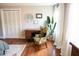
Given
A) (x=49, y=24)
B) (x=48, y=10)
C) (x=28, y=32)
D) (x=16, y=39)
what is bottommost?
(x=16, y=39)

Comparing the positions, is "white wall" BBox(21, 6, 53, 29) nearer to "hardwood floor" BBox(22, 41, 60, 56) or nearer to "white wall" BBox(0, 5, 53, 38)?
"white wall" BBox(0, 5, 53, 38)

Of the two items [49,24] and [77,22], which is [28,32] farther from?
[77,22]

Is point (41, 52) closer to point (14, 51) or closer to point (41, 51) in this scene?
point (41, 51)

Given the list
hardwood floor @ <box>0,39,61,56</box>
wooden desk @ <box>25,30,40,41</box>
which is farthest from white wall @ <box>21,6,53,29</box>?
hardwood floor @ <box>0,39,61,56</box>

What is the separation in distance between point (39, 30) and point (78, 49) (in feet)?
9.85

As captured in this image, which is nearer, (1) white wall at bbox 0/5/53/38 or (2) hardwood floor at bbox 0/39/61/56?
(2) hardwood floor at bbox 0/39/61/56

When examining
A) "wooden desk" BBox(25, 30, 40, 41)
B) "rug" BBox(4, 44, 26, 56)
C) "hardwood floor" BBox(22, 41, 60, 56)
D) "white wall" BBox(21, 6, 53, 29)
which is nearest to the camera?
"hardwood floor" BBox(22, 41, 60, 56)

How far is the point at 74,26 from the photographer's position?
1.73 metres

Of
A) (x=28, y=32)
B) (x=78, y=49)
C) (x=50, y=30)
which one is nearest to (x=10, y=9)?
(x=28, y=32)

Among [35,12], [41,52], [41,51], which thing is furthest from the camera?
[35,12]

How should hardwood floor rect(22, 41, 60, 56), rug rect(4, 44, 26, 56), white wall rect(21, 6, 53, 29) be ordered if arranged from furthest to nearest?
white wall rect(21, 6, 53, 29), rug rect(4, 44, 26, 56), hardwood floor rect(22, 41, 60, 56)

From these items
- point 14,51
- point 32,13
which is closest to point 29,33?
point 32,13

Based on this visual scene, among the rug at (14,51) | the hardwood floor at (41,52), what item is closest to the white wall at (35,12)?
the hardwood floor at (41,52)

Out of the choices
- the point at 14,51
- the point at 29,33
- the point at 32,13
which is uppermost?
the point at 32,13
